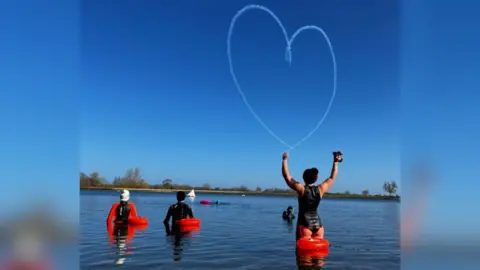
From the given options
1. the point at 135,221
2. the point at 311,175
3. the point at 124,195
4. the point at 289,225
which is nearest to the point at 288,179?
the point at 311,175

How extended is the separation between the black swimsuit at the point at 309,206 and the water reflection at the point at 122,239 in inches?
238

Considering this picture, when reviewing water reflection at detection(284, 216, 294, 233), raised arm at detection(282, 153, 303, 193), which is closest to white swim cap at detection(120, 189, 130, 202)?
water reflection at detection(284, 216, 294, 233)

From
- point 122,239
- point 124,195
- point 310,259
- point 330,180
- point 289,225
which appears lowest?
point 289,225

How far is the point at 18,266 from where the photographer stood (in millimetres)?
6602

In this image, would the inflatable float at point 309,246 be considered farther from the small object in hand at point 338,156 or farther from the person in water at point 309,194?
the small object in hand at point 338,156

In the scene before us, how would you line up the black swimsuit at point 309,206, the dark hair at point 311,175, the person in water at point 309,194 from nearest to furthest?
1. the person in water at point 309,194
2. the dark hair at point 311,175
3. the black swimsuit at point 309,206

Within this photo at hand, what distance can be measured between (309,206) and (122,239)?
1015 cm

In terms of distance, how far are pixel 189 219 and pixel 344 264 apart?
1141 cm

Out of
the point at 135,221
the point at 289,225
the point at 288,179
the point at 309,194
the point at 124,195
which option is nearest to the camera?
the point at 288,179

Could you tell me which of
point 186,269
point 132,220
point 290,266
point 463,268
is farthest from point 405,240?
point 132,220

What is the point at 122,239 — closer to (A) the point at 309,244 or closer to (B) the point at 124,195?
(B) the point at 124,195

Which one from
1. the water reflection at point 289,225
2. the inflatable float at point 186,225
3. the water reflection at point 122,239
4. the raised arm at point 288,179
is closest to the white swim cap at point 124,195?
the water reflection at point 122,239

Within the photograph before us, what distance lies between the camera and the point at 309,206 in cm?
1355

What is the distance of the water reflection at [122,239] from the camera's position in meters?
15.0
